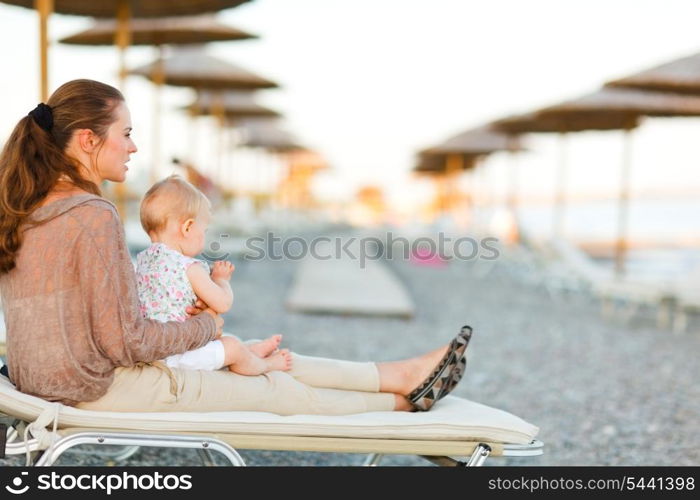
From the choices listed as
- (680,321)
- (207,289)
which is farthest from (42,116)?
(680,321)

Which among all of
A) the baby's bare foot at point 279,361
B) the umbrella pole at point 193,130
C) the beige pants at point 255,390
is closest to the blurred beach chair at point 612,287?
the beige pants at point 255,390

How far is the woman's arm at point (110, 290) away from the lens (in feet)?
6.06

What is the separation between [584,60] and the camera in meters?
18.0

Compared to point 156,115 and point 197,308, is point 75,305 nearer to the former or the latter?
point 197,308

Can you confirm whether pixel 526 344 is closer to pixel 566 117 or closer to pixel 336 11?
pixel 566 117

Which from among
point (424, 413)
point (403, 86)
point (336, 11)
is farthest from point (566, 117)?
point (403, 86)

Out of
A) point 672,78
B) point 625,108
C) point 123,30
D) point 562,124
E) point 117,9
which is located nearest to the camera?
point 117,9

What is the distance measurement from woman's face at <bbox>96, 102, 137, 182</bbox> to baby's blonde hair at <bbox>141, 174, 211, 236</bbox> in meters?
0.11

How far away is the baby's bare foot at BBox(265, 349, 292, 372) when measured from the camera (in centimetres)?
221

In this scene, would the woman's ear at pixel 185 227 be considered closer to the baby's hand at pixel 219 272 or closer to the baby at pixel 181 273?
the baby at pixel 181 273

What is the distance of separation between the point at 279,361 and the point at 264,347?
0.06 meters

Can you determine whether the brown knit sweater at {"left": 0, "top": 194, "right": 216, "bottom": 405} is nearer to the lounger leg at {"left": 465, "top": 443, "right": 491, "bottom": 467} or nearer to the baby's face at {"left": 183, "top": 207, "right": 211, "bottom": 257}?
the baby's face at {"left": 183, "top": 207, "right": 211, "bottom": 257}

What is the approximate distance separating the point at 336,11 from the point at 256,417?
30.3ft

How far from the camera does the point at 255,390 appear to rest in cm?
210
